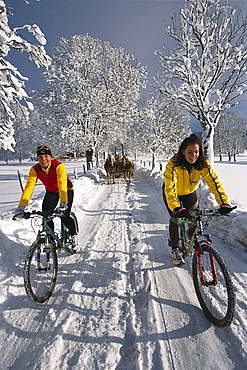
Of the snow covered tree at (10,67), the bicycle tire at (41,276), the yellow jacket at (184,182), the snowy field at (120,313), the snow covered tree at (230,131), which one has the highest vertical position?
the snow covered tree at (230,131)

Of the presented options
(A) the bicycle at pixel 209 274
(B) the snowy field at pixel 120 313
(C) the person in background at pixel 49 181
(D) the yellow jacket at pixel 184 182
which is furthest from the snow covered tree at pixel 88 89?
(A) the bicycle at pixel 209 274

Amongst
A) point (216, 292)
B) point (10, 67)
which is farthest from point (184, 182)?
point (10, 67)

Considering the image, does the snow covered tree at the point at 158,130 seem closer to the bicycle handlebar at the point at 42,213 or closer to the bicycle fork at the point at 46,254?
the bicycle handlebar at the point at 42,213

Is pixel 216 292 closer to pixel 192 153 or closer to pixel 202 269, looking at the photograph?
pixel 202 269

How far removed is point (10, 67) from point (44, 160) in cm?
255

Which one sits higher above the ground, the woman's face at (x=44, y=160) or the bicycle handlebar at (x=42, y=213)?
the woman's face at (x=44, y=160)

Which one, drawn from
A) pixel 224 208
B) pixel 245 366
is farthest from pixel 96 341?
pixel 224 208

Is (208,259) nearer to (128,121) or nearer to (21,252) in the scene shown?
(21,252)

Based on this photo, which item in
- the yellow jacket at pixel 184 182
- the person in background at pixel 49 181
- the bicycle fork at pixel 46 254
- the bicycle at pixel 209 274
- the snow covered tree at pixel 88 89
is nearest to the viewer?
the bicycle at pixel 209 274

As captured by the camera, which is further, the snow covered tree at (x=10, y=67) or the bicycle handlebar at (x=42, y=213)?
the snow covered tree at (x=10, y=67)

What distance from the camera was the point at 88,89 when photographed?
49.1 feet

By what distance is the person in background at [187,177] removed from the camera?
2.60 metres

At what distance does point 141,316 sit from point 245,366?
1076 mm

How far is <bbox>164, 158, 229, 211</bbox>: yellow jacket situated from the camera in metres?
2.57
